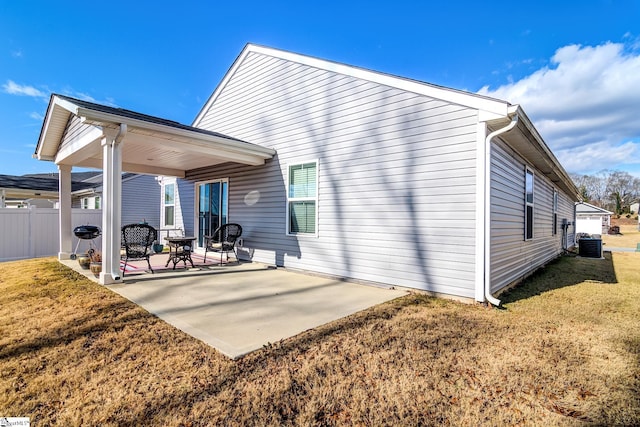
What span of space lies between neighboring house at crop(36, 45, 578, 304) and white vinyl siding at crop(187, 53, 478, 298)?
0.02m

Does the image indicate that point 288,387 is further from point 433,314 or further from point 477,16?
point 477,16

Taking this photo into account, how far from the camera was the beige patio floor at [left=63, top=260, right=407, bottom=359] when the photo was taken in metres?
Answer: 3.03

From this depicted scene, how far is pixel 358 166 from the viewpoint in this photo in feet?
18.0

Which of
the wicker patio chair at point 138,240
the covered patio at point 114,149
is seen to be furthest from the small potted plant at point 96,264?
the covered patio at point 114,149

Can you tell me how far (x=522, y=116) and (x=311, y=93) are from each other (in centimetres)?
393

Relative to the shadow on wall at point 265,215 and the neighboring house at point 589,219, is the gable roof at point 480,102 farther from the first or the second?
the neighboring house at point 589,219

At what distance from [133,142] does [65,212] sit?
13.9ft

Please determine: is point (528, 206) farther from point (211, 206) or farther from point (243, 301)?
point (211, 206)

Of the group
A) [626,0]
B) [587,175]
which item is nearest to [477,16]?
[626,0]

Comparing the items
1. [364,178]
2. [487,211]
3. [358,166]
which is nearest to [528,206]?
[487,211]

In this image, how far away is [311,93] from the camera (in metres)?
6.33

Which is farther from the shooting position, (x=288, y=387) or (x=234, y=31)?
(x=234, y=31)

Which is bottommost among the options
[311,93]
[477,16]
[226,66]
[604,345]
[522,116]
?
[604,345]

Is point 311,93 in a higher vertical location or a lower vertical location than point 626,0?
lower
